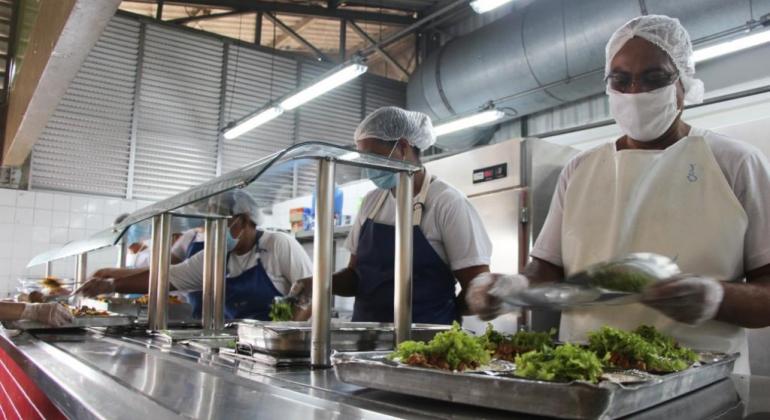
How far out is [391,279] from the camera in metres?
2.41

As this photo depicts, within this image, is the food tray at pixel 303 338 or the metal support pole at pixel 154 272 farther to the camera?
the metal support pole at pixel 154 272

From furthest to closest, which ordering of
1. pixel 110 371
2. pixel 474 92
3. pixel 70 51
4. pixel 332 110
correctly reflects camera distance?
pixel 332 110, pixel 474 92, pixel 70 51, pixel 110 371

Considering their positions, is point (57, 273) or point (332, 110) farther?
point (332, 110)

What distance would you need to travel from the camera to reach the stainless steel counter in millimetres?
1019

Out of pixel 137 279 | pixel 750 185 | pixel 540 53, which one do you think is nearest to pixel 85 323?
pixel 137 279

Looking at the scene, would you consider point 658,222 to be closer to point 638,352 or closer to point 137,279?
point 638,352

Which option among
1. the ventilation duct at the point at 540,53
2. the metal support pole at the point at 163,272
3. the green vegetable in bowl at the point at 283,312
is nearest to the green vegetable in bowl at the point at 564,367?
the green vegetable in bowl at the point at 283,312

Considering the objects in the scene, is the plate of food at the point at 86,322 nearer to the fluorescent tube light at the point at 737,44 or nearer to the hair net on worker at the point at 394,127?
the hair net on worker at the point at 394,127

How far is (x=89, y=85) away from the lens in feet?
24.8

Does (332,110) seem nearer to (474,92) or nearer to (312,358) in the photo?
(474,92)

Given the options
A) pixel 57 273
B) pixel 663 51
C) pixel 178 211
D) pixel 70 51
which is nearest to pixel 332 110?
pixel 57 273

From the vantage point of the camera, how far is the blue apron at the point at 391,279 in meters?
2.34

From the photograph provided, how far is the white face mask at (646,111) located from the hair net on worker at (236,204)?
1.29 metres

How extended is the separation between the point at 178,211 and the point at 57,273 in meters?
5.57
